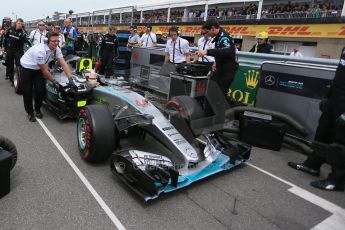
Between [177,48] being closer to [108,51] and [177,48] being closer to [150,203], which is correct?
[108,51]

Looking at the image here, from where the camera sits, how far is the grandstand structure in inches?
793

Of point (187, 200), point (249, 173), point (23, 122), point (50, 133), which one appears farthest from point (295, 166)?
point (23, 122)

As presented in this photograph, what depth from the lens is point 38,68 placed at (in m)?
5.25

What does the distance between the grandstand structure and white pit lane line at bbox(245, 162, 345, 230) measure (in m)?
11.1

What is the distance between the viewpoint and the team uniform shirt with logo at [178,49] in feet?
22.3

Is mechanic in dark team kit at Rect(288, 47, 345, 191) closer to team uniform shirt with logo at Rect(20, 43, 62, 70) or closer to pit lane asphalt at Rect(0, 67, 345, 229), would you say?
pit lane asphalt at Rect(0, 67, 345, 229)

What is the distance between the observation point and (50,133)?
15.7 feet

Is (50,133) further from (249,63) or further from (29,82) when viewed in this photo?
(249,63)

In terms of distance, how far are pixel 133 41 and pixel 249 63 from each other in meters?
5.88


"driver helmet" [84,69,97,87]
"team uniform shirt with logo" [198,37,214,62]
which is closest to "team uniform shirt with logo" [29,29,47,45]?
"driver helmet" [84,69,97,87]

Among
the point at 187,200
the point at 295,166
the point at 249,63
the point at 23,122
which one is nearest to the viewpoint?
the point at 187,200

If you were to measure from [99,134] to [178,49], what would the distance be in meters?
3.91

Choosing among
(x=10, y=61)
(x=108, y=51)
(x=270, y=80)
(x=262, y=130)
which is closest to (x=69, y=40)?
(x=108, y=51)

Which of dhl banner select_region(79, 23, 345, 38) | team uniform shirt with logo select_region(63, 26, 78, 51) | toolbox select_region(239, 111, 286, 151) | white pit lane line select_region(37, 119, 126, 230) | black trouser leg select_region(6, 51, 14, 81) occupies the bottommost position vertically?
white pit lane line select_region(37, 119, 126, 230)
